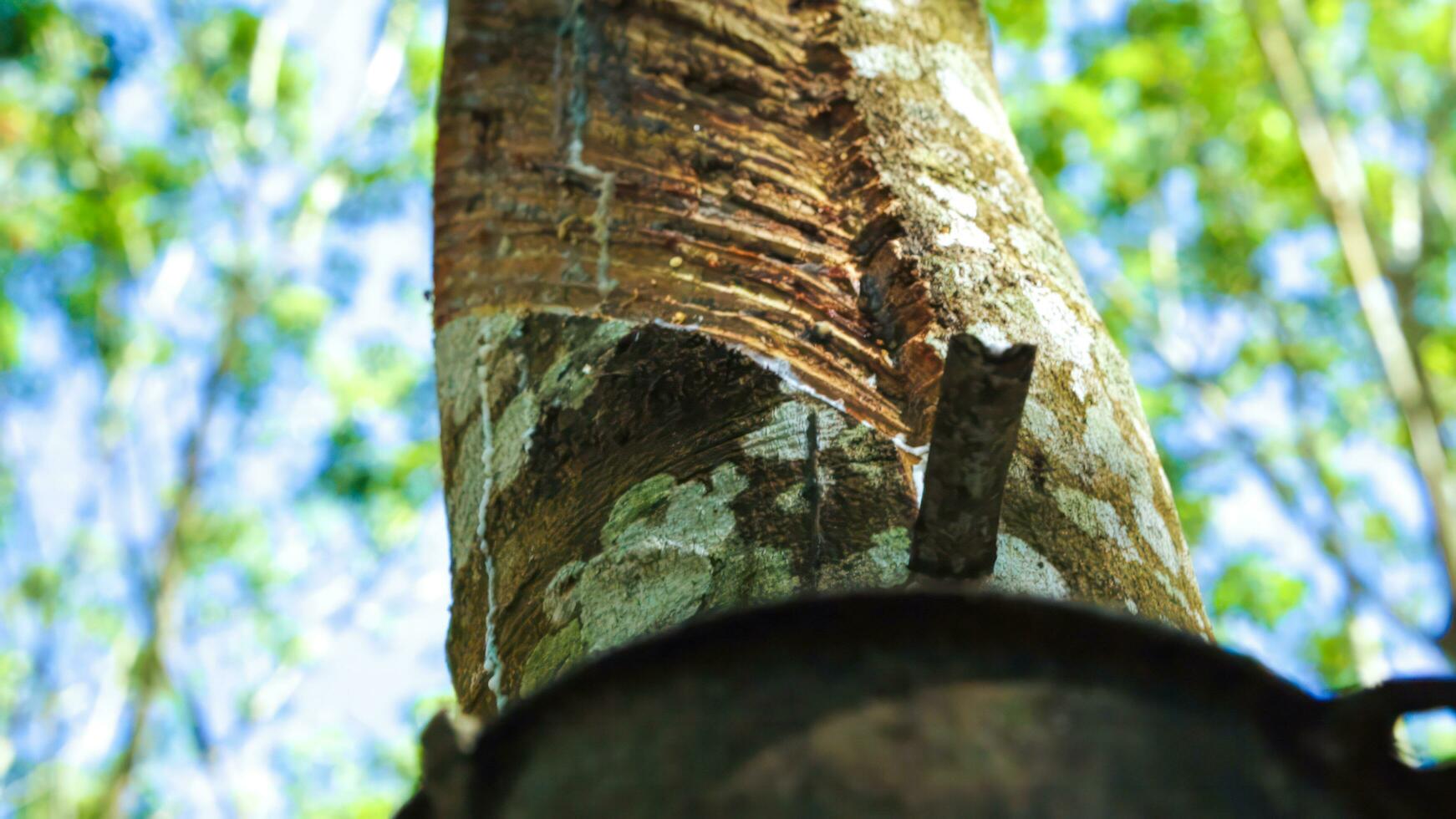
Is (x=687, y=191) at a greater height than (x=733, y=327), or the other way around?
(x=687, y=191)

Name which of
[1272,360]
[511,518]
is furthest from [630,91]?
[1272,360]

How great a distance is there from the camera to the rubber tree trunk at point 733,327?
1107 mm

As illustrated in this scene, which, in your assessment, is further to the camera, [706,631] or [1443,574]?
[1443,574]

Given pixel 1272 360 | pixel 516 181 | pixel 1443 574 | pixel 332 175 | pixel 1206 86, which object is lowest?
pixel 516 181

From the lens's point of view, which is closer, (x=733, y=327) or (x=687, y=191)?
(x=733, y=327)

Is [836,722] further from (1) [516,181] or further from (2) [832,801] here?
(1) [516,181]

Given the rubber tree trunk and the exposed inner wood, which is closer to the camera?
the rubber tree trunk

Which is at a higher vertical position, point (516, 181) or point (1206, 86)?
point (1206, 86)

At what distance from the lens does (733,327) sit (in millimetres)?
1293

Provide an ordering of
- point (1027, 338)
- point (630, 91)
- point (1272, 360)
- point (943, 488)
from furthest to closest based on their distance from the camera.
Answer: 1. point (1272, 360)
2. point (630, 91)
3. point (1027, 338)
4. point (943, 488)

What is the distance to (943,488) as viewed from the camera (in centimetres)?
83

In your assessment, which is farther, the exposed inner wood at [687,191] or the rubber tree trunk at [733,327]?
the exposed inner wood at [687,191]

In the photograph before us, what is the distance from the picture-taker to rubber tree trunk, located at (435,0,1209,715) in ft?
3.63

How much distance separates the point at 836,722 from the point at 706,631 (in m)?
0.09
